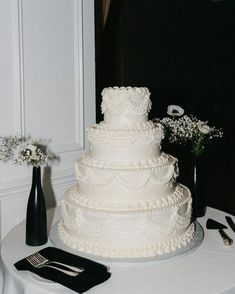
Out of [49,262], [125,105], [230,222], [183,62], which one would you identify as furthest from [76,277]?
[183,62]

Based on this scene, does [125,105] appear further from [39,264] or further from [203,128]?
[39,264]

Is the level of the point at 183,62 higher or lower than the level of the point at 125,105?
higher

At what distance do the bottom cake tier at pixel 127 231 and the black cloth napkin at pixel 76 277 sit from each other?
0.12m

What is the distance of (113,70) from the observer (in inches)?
222

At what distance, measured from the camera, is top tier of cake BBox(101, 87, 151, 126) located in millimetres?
1955

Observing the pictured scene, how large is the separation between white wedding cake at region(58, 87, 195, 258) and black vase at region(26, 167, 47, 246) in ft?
0.35

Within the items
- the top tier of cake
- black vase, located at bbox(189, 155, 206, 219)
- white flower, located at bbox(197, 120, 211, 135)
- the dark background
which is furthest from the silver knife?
the dark background

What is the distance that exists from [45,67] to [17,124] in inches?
16.9

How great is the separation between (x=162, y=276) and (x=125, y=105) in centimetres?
75

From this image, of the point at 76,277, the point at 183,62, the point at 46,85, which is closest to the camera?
the point at 76,277

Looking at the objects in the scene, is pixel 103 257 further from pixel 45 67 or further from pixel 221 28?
pixel 221 28

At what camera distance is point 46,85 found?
282 cm

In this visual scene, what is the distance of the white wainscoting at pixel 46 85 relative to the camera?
2.61m

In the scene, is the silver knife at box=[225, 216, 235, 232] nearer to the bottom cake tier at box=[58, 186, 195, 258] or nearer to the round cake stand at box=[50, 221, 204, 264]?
the round cake stand at box=[50, 221, 204, 264]
